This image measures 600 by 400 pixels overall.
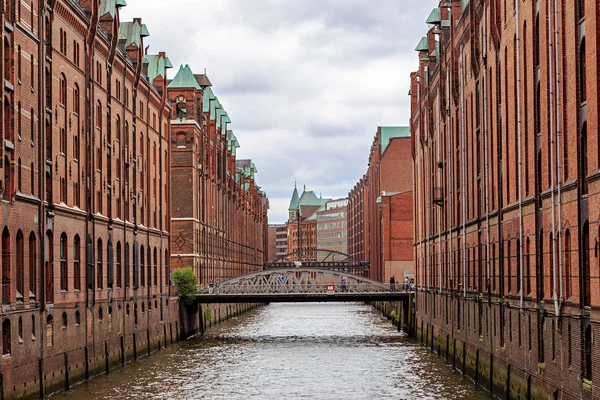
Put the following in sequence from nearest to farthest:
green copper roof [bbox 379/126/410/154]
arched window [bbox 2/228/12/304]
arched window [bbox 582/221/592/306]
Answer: arched window [bbox 582/221/592/306], arched window [bbox 2/228/12/304], green copper roof [bbox 379/126/410/154]

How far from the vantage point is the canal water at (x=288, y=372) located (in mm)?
37406

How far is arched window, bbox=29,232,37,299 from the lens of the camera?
34031mm

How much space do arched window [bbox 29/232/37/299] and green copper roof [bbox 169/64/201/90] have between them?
4454 cm

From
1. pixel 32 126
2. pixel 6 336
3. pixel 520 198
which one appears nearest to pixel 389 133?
pixel 32 126

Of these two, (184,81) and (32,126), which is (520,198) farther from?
(184,81)

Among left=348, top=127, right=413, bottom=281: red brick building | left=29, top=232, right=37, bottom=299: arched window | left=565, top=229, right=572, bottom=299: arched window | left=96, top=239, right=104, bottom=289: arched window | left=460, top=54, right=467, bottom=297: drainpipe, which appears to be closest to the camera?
left=565, top=229, right=572, bottom=299: arched window

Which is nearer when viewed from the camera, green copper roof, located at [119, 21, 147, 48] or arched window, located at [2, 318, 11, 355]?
arched window, located at [2, 318, 11, 355]

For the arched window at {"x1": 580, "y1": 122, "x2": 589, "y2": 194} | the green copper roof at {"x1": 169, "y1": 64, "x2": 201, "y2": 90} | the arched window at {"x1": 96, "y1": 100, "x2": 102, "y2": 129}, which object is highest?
the green copper roof at {"x1": 169, "y1": 64, "x2": 201, "y2": 90}

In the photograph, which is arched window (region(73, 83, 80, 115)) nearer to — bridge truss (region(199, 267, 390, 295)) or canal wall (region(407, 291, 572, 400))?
canal wall (region(407, 291, 572, 400))

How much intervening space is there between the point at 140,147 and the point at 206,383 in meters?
19.3

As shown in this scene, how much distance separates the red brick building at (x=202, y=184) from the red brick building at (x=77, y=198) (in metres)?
12.3

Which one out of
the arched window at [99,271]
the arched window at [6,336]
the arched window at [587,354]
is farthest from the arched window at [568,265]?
the arched window at [99,271]

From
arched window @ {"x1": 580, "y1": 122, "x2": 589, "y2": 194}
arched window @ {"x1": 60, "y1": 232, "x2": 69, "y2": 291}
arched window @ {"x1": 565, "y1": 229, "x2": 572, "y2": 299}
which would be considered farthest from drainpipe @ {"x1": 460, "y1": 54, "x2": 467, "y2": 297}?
arched window @ {"x1": 580, "y1": 122, "x2": 589, "y2": 194}

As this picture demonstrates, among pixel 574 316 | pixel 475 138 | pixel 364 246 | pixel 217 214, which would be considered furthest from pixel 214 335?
pixel 364 246
